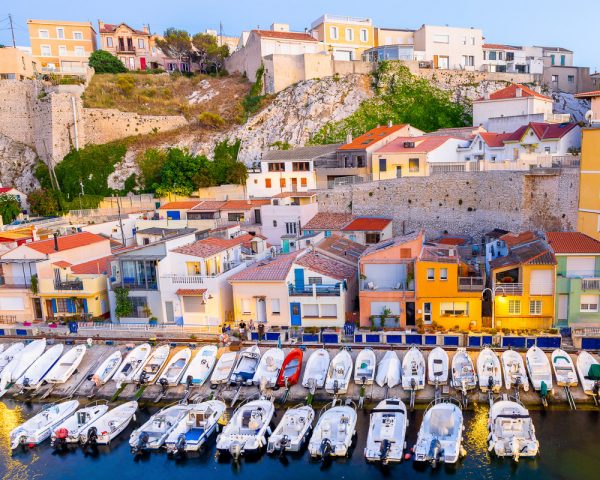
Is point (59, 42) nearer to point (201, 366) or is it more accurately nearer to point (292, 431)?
point (201, 366)

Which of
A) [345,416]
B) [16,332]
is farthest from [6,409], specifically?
[345,416]

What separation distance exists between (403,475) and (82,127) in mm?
57350

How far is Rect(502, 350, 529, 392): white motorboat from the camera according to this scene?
22.4m

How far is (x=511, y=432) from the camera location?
19.6 meters

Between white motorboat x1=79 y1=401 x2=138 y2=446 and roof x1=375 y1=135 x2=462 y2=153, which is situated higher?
roof x1=375 y1=135 x2=462 y2=153

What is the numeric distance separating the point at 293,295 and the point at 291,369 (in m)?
4.56

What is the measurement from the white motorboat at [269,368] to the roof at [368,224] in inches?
609

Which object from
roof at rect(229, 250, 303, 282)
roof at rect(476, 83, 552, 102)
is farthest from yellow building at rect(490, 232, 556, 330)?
roof at rect(476, 83, 552, 102)

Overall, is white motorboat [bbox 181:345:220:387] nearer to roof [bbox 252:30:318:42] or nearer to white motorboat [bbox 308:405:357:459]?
white motorboat [bbox 308:405:357:459]

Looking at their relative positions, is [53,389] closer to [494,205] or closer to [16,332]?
[16,332]

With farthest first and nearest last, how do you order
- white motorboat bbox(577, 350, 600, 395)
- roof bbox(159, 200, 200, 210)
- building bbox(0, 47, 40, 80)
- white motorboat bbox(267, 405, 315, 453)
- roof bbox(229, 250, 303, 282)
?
building bbox(0, 47, 40, 80) < roof bbox(159, 200, 200, 210) < roof bbox(229, 250, 303, 282) < white motorboat bbox(577, 350, 600, 395) < white motorboat bbox(267, 405, 315, 453)

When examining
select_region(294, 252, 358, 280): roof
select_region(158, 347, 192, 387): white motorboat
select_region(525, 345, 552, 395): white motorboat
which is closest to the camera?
select_region(525, 345, 552, 395): white motorboat

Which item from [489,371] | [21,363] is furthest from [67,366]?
[489,371]

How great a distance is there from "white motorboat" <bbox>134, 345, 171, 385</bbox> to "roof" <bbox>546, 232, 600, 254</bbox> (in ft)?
66.1
